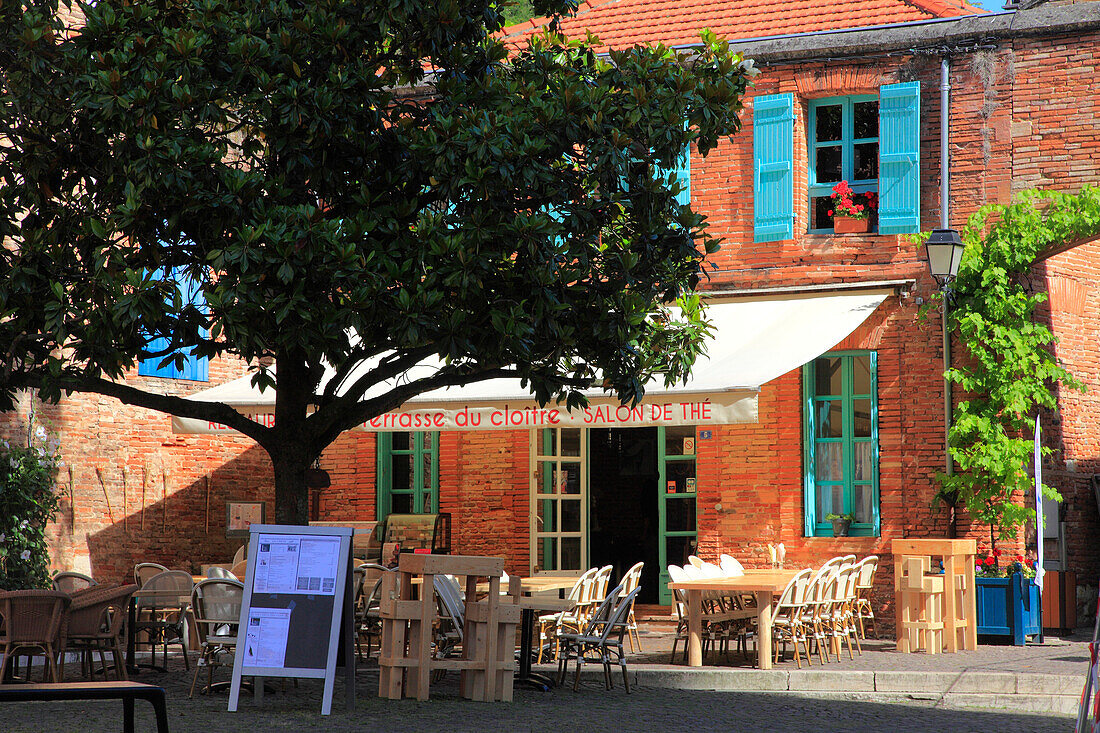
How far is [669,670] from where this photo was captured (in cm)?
1045

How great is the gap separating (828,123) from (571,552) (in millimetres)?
5749

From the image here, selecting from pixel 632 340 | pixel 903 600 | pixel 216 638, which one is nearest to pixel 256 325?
pixel 216 638

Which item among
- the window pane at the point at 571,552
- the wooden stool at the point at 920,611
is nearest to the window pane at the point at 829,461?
the wooden stool at the point at 920,611

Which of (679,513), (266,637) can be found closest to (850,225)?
(679,513)

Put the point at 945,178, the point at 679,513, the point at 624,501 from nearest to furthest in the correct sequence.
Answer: the point at 945,178
the point at 679,513
the point at 624,501

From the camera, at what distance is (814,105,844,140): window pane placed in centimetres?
1425

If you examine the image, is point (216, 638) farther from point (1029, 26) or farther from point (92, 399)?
point (1029, 26)

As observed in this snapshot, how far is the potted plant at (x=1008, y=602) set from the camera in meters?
12.1

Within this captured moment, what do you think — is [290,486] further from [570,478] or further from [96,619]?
[570,478]

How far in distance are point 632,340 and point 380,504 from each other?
24.4 ft

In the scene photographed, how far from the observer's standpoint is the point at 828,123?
14.3 metres

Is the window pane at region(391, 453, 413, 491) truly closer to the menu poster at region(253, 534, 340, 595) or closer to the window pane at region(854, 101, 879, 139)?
the window pane at region(854, 101, 879, 139)

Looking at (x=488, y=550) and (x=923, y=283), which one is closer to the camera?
(x=923, y=283)

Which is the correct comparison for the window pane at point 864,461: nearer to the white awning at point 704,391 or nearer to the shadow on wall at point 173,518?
the white awning at point 704,391
